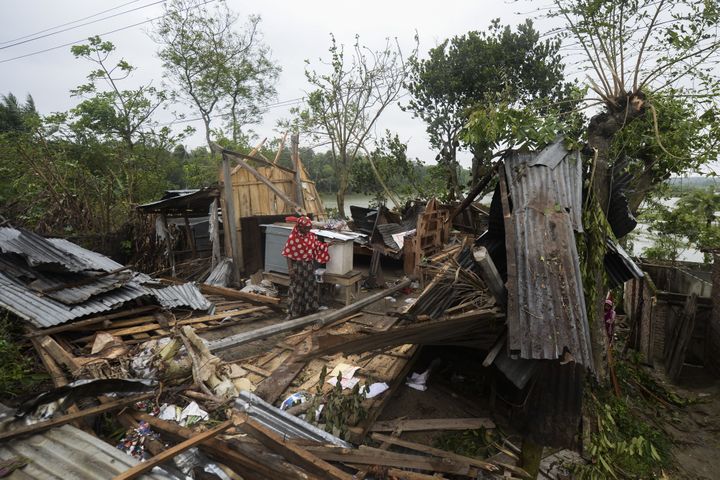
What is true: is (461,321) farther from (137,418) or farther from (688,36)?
(688,36)

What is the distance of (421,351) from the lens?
6.28 meters

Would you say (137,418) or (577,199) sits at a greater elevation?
(577,199)

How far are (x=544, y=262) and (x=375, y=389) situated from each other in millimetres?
2746

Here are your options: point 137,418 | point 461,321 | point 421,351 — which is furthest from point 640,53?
point 137,418

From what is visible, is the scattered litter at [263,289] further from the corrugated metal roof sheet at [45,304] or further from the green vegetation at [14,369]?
the green vegetation at [14,369]

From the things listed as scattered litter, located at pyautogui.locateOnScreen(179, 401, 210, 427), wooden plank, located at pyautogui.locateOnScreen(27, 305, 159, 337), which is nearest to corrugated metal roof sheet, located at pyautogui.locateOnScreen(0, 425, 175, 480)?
scattered litter, located at pyautogui.locateOnScreen(179, 401, 210, 427)

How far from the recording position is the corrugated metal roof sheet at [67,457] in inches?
133

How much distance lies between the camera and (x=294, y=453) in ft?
11.7

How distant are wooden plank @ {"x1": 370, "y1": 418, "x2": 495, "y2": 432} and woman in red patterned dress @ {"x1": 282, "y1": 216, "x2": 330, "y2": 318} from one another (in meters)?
4.12

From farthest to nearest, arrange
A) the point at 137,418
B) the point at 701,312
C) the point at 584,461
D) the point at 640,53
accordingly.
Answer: the point at 701,312 < the point at 640,53 < the point at 584,461 < the point at 137,418

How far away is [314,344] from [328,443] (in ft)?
4.93

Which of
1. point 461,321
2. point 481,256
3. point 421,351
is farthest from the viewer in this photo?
point 421,351

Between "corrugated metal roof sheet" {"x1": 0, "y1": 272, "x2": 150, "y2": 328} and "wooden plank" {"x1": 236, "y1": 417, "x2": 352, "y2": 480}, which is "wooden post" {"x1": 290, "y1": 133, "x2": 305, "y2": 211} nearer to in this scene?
"corrugated metal roof sheet" {"x1": 0, "y1": 272, "x2": 150, "y2": 328}

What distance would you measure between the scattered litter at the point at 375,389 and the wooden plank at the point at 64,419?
273 centimetres
